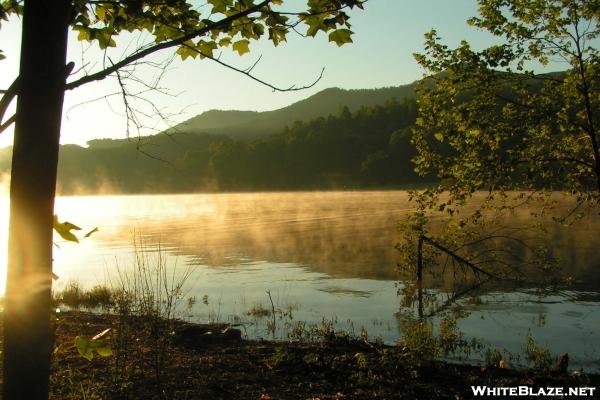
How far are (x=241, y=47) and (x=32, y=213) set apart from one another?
2857 mm

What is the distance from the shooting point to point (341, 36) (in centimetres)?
451

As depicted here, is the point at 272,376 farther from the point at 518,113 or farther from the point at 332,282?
the point at 332,282

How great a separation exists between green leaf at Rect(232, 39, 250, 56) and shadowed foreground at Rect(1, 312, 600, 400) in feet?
13.8

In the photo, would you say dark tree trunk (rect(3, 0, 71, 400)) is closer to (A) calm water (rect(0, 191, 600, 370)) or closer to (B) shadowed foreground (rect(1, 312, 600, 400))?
(A) calm water (rect(0, 191, 600, 370))

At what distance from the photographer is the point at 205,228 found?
176ft

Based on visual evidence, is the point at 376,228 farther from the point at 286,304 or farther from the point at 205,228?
the point at 286,304

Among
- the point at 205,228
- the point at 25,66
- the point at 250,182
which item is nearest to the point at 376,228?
the point at 205,228

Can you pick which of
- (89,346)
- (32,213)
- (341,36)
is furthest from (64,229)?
(341,36)

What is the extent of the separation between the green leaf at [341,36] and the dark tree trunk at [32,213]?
2166 millimetres

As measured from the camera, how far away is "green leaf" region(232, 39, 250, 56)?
516cm

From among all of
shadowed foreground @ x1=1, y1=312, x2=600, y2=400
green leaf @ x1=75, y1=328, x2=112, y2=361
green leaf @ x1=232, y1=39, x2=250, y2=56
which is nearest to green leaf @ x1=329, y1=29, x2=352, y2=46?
green leaf @ x1=232, y1=39, x2=250, y2=56

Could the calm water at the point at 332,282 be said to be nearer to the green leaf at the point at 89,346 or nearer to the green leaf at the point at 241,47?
the green leaf at the point at 89,346

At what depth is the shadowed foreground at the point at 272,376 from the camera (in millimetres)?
7852

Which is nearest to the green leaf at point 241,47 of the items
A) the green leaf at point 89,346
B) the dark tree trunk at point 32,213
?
the dark tree trunk at point 32,213
